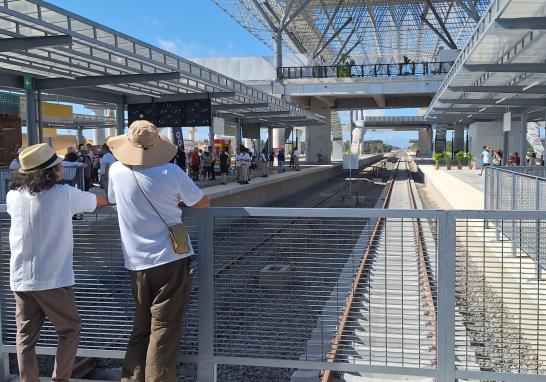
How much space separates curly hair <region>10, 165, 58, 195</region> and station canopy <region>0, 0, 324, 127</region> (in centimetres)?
719

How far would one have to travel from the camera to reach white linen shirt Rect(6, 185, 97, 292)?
3717 millimetres

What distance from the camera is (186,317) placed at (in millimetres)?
4305

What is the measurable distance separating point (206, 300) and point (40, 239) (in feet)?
3.96

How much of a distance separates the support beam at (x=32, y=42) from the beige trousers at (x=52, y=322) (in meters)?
9.35

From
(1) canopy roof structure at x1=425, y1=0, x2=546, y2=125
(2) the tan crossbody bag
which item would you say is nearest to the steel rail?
(2) the tan crossbody bag

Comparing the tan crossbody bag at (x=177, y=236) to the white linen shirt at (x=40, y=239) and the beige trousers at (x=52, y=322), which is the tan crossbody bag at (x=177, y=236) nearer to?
the white linen shirt at (x=40, y=239)

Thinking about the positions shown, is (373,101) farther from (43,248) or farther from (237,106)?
(43,248)

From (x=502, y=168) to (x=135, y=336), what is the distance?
10.3 meters

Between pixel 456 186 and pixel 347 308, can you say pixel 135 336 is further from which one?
pixel 456 186

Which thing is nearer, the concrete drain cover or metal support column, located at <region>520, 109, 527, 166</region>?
the concrete drain cover

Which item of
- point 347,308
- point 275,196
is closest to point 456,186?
point 275,196

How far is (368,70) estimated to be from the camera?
1937 inches

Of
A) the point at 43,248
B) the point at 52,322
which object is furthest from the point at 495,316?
the point at 43,248

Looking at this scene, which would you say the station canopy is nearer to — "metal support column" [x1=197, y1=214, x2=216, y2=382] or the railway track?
"metal support column" [x1=197, y1=214, x2=216, y2=382]
